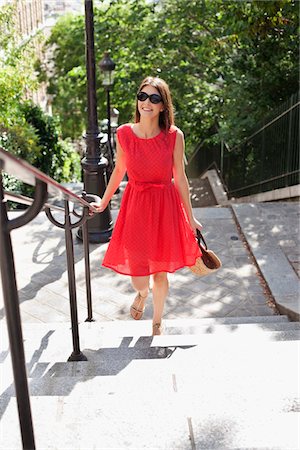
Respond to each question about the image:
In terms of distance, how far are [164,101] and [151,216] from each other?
2.39 feet

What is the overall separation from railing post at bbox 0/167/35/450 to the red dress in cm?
203

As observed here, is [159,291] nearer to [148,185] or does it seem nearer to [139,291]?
[139,291]

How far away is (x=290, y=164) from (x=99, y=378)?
629 cm

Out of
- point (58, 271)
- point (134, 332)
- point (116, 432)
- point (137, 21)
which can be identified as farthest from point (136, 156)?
point (137, 21)

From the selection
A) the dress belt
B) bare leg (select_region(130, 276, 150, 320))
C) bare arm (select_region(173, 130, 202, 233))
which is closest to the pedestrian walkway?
bare leg (select_region(130, 276, 150, 320))

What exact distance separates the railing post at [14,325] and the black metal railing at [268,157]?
6894 millimetres

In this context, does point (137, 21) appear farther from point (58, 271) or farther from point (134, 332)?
point (134, 332)

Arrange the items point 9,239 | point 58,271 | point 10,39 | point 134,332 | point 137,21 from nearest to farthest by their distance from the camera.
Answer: point 9,239 < point 134,332 < point 58,271 < point 10,39 < point 137,21

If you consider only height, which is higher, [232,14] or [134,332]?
[232,14]

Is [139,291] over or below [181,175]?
below

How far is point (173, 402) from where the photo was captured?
2479mm

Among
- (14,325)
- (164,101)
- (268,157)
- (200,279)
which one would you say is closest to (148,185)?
(164,101)

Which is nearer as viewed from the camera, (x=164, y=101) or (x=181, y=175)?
(x=164, y=101)

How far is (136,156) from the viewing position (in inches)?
143
